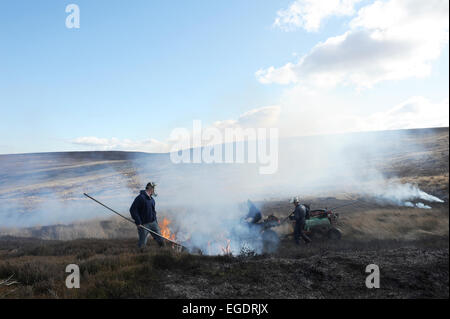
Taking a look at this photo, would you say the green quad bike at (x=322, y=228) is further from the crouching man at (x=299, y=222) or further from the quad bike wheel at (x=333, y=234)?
the crouching man at (x=299, y=222)

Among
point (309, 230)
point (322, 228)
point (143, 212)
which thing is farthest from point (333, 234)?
point (143, 212)

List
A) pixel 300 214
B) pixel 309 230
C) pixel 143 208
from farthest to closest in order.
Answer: pixel 309 230
pixel 300 214
pixel 143 208

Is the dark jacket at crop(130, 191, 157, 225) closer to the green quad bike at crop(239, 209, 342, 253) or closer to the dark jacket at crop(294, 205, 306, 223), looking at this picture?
the green quad bike at crop(239, 209, 342, 253)

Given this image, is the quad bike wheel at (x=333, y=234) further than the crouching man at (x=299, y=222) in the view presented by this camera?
Yes

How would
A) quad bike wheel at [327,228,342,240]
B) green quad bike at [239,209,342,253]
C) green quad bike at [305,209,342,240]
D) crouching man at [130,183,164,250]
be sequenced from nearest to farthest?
crouching man at [130,183,164,250] → green quad bike at [239,209,342,253] → green quad bike at [305,209,342,240] → quad bike wheel at [327,228,342,240]

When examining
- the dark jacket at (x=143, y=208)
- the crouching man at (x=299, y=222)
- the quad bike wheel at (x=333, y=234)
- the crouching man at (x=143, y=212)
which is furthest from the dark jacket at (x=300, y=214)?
the dark jacket at (x=143, y=208)

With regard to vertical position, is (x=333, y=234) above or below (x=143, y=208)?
below

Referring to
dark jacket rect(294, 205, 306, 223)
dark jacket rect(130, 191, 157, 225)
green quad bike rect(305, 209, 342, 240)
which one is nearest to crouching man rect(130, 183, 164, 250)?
dark jacket rect(130, 191, 157, 225)

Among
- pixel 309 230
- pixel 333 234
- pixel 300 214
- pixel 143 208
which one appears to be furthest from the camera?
pixel 333 234

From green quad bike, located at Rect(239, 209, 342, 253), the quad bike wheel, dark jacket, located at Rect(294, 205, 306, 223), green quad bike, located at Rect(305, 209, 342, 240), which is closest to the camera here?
dark jacket, located at Rect(294, 205, 306, 223)

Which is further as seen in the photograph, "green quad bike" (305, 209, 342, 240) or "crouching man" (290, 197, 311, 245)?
"green quad bike" (305, 209, 342, 240)

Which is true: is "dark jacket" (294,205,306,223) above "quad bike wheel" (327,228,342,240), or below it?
above

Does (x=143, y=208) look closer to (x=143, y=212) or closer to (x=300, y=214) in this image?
(x=143, y=212)
